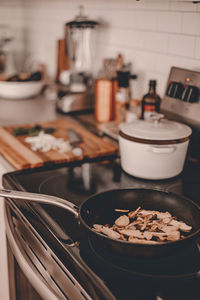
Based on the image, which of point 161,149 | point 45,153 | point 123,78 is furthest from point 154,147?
point 123,78

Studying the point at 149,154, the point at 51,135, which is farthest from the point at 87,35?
the point at 149,154

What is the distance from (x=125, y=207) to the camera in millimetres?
932

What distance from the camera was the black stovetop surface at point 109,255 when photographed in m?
0.66

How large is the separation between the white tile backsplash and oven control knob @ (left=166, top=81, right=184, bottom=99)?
4.4 inches

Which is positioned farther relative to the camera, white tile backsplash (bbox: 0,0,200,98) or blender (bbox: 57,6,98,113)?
blender (bbox: 57,6,98,113)

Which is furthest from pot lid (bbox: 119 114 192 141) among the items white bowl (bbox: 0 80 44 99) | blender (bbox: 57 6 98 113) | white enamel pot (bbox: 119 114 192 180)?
white bowl (bbox: 0 80 44 99)

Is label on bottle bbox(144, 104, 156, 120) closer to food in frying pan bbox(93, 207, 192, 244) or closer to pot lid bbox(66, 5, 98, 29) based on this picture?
food in frying pan bbox(93, 207, 192, 244)

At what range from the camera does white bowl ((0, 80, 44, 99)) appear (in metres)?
2.07

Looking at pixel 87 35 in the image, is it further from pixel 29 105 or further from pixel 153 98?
pixel 153 98

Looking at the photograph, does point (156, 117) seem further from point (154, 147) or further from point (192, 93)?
point (192, 93)

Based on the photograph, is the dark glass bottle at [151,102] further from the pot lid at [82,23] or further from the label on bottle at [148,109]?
the pot lid at [82,23]

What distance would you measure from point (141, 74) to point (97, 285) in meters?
1.19

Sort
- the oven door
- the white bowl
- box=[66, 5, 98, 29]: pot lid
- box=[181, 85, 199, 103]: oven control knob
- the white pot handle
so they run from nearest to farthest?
the oven door < the white pot handle < box=[181, 85, 199, 103]: oven control knob < box=[66, 5, 98, 29]: pot lid < the white bowl

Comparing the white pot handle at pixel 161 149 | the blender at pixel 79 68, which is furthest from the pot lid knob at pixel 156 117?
the blender at pixel 79 68
